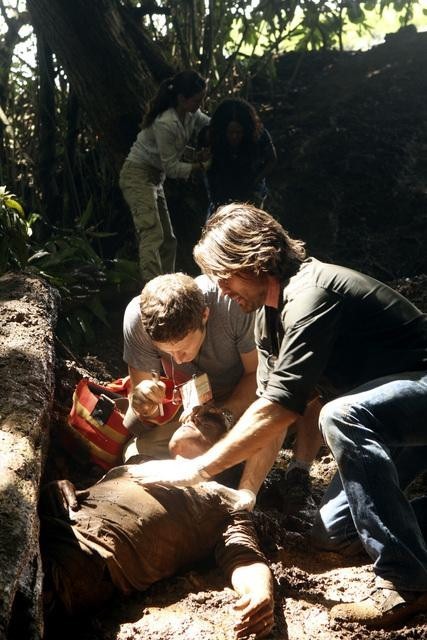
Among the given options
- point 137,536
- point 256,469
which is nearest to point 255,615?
point 137,536

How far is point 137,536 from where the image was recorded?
316 centimetres

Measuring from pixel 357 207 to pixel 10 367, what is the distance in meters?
5.12

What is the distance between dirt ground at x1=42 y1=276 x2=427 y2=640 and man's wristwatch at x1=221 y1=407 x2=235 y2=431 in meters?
0.42

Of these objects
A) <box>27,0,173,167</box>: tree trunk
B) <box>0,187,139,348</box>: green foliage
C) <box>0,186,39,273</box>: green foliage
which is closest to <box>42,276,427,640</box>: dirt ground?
<box>0,187,139,348</box>: green foliage

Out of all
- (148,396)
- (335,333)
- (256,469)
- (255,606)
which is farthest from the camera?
(148,396)

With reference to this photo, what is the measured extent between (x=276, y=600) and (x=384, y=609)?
1.48 feet

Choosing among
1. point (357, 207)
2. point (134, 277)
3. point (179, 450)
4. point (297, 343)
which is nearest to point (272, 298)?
point (297, 343)

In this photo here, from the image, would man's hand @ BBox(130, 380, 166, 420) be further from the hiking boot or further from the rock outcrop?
the hiking boot

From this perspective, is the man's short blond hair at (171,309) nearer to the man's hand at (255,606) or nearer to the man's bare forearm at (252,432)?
the man's bare forearm at (252,432)

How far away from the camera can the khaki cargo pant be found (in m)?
6.64

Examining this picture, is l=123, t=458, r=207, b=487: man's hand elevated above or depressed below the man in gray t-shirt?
below

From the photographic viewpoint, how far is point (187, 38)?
8.48 metres

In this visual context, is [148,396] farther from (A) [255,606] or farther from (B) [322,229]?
(B) [322,229]

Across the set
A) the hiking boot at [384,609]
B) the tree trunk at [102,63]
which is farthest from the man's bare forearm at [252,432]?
the tree trunk at [102,63]
